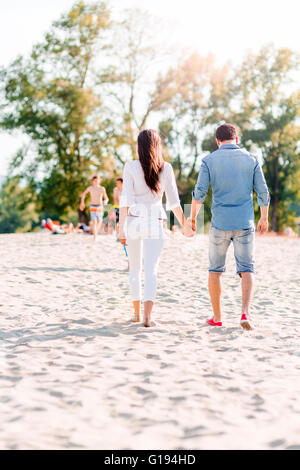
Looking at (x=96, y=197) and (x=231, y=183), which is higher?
(x=96, y=197)

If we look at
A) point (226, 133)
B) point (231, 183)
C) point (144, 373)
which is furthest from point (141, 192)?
point (144, 373)

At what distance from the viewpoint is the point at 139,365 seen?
3.83 metres

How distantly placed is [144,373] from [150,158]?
2.10m

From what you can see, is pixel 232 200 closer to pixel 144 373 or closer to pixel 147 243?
pixel 147 243

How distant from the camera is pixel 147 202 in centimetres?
488

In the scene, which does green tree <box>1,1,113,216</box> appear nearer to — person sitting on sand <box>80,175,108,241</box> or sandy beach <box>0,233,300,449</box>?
person sitting on sand <box>80,175,108,241</box>

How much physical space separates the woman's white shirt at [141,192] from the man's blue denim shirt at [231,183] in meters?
0.29

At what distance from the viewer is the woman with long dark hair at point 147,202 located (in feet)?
15.8

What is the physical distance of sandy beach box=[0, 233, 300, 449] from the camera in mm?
2668

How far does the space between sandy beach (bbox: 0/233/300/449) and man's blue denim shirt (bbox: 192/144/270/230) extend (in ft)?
3.80

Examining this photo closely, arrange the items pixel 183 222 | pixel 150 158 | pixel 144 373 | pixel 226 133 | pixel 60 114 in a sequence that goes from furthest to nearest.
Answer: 1. pixel 60 114
2. pixel 183 222
3. pixel 226 133
4. pixel 150 158
5. pixel 144 373

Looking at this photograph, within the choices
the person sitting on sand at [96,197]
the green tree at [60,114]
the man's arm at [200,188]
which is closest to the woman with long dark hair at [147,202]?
the man's arm at [200,188]
